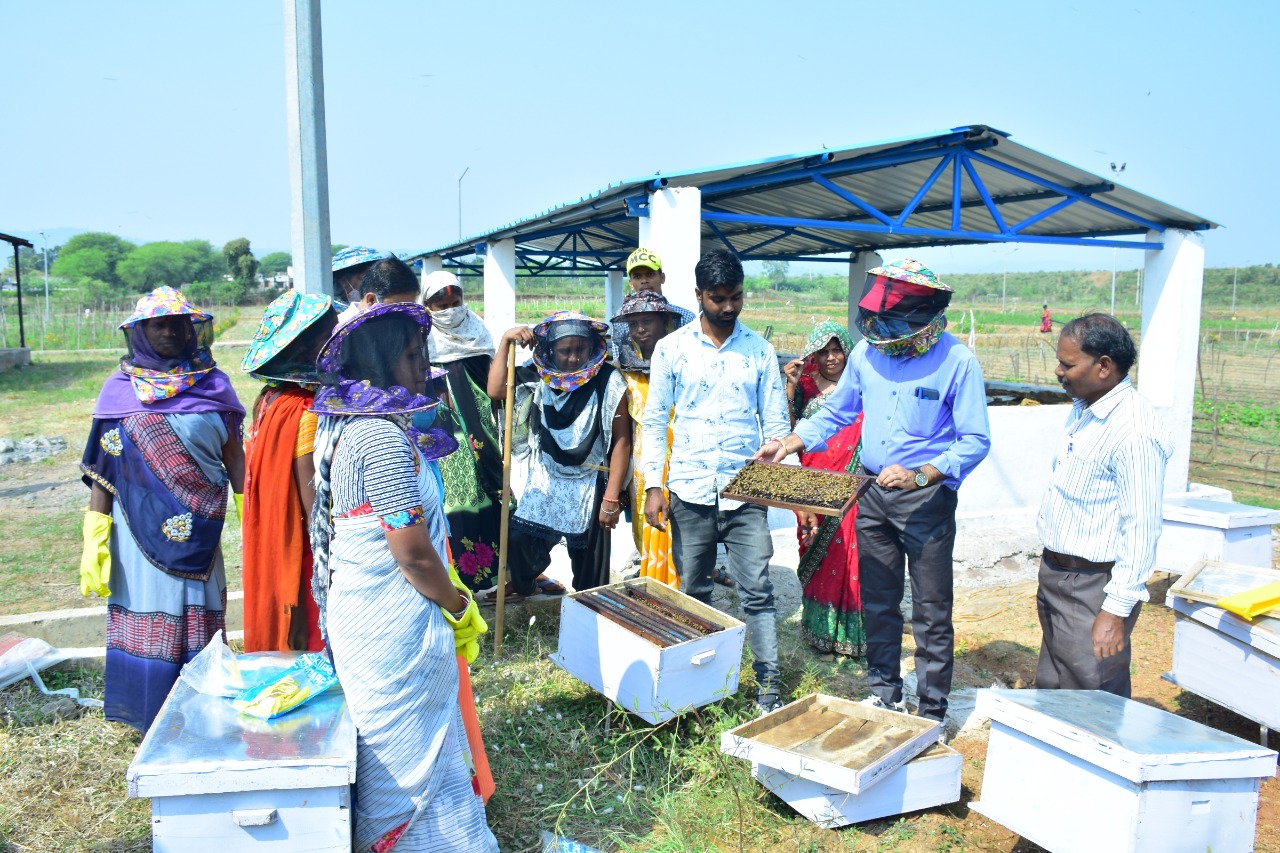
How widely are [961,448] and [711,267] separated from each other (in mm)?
1404

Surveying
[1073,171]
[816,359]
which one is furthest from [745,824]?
[1073,171]

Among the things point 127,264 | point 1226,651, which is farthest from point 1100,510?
point 127,264

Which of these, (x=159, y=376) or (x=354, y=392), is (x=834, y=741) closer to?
(x=354, y=392)

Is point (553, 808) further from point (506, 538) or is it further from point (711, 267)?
point (711, 267)

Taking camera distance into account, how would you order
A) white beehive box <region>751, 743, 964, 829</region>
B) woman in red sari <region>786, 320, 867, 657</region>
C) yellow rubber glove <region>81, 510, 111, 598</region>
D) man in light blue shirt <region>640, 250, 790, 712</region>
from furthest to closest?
woman in red sari <region>786, 320, 867, 657</region>
man in light blue shirt <region>640, 250, 790, 712</region>
yellow rubber glove <region>81, 510, 111, 598</region>
white beehive box <region>751, 743, 964, 829</region>

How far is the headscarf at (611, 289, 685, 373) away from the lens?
4738 mm

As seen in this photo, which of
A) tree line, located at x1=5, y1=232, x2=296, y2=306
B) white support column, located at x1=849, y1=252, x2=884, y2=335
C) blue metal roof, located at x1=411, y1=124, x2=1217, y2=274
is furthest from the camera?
tree line, located at x1=5, y1=232, x2=296, y2=306

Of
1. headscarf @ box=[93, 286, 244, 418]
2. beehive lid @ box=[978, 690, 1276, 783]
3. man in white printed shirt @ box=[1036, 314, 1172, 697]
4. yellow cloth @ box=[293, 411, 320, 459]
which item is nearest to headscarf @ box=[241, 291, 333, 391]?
yellow cloth @ box=[293, 411, 320, 459]

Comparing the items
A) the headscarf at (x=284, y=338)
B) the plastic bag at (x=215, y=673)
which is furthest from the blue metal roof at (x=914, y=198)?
the plastic bag at (x=215, y=673)

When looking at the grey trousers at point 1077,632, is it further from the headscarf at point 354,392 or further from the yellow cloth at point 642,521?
the headscarf at point 354,392

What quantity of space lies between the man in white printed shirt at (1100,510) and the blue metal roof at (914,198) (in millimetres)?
4137

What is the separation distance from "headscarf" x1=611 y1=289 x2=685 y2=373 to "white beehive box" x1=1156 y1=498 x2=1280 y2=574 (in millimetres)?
3781

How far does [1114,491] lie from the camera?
336 centimetres

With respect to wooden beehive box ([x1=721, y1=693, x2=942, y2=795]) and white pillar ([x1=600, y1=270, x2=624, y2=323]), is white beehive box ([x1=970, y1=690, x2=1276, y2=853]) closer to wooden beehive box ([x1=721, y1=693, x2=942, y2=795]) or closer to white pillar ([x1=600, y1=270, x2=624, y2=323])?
wooden beehive box ([x1=721, y1=693, x2=942, y2=795])
